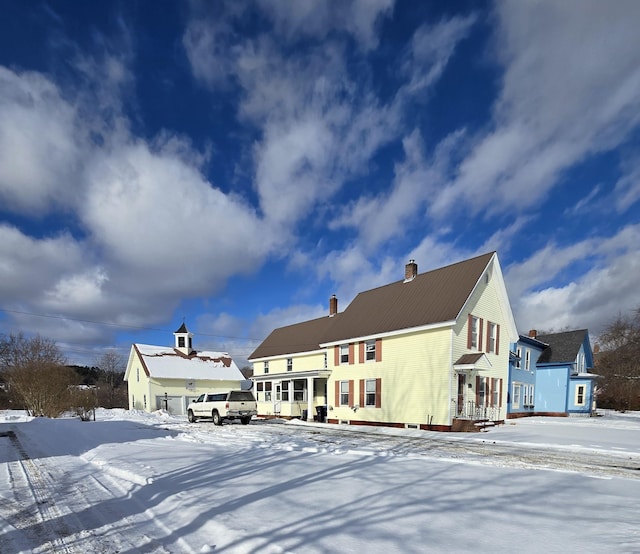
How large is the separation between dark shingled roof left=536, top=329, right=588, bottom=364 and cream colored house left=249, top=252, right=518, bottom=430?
902 centimetres

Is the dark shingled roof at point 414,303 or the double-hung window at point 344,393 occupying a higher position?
the dark shingled roof at point 414,303

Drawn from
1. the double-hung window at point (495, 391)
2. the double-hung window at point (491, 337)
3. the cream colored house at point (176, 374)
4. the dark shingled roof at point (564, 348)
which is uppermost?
the double-hung window at point (491, 337)

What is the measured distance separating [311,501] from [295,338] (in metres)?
28.2

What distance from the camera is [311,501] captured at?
5.93 meters


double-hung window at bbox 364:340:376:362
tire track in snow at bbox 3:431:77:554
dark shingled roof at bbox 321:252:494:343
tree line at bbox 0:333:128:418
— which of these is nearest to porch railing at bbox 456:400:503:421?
dark shingled roof at bbox 321:252:494:343

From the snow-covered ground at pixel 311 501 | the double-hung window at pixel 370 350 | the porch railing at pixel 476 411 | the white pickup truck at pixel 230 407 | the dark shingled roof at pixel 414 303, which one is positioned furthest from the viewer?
the double-hung window at pixel 370 350

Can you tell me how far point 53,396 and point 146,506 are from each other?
24969 millimetres

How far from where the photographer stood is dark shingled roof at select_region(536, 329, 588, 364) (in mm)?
30680

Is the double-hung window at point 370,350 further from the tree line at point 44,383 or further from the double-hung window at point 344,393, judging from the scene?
the tree line at point 44,383

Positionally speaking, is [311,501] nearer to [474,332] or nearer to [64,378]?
[474,332]

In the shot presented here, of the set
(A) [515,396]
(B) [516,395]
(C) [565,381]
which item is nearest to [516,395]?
(B) [516,395]

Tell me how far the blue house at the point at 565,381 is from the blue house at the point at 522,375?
80 cm

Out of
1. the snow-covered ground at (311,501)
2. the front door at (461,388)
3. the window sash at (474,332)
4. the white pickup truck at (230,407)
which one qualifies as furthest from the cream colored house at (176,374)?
the snow-covered ground at (311,501)

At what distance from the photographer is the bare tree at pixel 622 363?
29703 mm
